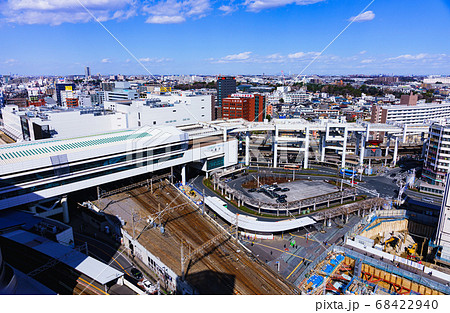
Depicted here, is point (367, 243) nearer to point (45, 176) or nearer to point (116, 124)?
point (45, 176)

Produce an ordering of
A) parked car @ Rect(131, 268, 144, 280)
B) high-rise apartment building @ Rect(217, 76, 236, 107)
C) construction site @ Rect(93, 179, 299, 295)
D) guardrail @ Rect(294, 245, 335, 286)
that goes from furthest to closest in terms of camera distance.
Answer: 1. high-rise apartment building @ Rect(217, 76, 236, 107)
2. guardrail @ Rect(294, 245, 335, 286)
3. parked car @ Rect(131, 268, 144, 280)
4. construction site @ Rect(93, 179, 299, 295)

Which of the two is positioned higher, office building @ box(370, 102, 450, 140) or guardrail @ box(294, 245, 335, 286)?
office building @ box(370, 102, 450, 140)

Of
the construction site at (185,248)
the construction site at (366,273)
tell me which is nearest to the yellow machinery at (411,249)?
the construction site at (366,273)

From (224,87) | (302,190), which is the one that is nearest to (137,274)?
(302,190)

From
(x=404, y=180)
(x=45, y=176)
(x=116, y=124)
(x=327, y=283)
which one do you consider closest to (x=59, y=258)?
(x=45, y=176)

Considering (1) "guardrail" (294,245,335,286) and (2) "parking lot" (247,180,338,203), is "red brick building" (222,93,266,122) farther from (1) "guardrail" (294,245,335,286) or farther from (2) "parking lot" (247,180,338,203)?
(1) "guardrail" (294,245,335,286)

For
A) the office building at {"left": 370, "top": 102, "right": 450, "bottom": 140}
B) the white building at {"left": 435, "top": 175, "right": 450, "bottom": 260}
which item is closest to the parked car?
the white building at {"left": 435, "top": 175, "right": 450, "bottom": 260}

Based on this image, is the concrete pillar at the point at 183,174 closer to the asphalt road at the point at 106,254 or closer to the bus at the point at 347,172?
the asphalt road at the point at 106,254

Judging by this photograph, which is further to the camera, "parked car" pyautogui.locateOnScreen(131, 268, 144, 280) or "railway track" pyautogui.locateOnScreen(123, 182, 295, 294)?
"parked car" pyautogui.locateOnScreen(131, 268, 144, 280)
